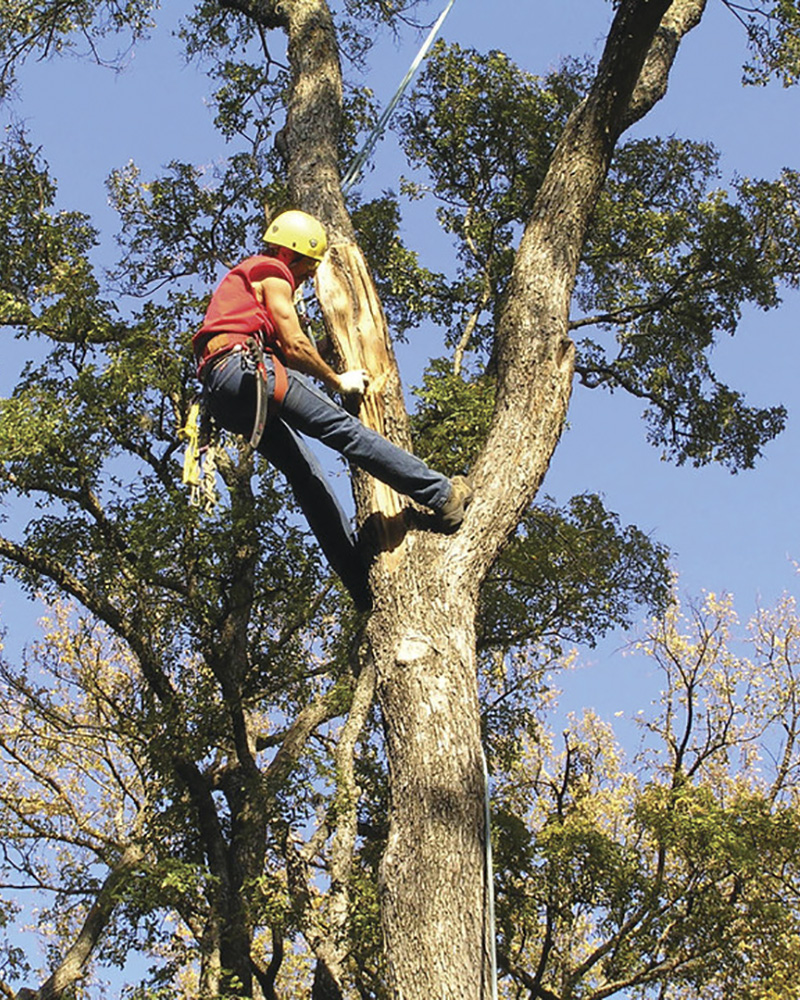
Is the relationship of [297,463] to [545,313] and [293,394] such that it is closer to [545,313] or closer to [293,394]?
[293,394]

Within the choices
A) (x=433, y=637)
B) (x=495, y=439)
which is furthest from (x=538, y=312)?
(x=433, y=637)

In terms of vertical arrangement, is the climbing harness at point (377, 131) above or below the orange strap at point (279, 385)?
above

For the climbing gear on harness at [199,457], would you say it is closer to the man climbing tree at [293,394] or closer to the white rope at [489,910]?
the man climbing tree at [293,394]

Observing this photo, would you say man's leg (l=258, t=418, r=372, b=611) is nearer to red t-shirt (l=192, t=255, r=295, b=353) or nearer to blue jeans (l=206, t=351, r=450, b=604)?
blue jeans (l=206, t=351, r=450, b=604)

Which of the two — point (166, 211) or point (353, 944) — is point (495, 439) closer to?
point (353, 944)

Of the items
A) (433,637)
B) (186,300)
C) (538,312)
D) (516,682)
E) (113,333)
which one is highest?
(186,300)

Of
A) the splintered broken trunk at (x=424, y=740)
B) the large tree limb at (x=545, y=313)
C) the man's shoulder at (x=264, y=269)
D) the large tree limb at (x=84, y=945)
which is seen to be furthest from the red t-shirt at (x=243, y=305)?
the large tree limb at (x=84, y=945)

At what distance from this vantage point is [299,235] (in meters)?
4.71

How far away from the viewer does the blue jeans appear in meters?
4.14

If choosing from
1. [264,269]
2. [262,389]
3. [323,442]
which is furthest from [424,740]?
[264,269]

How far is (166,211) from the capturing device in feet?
42.0

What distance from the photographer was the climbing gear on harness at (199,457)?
16.1 ft

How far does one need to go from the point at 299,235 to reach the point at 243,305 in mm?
406

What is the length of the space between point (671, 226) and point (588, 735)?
595cm
